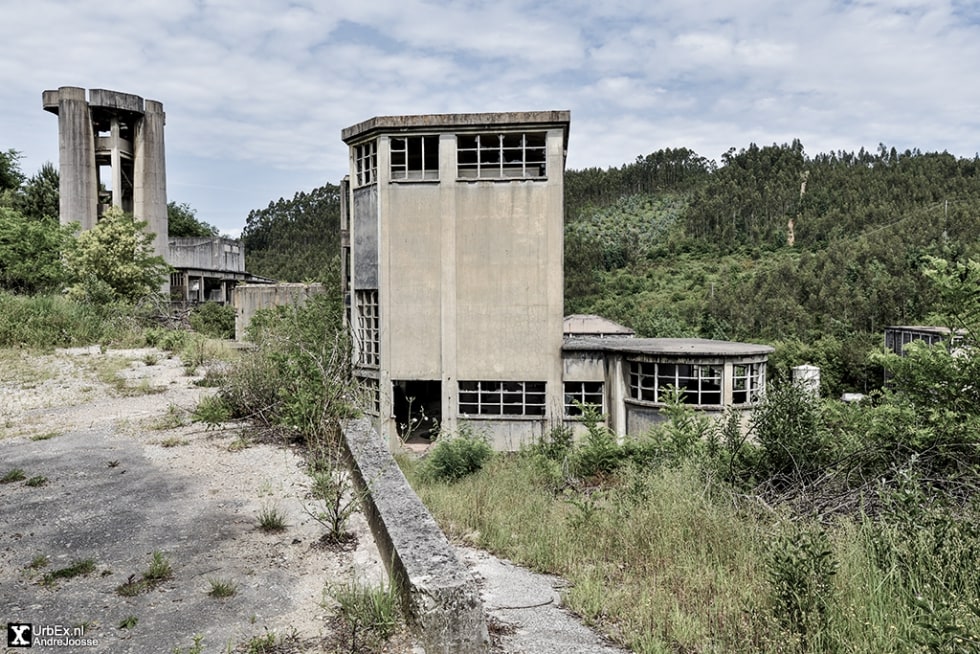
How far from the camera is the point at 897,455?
20.0 feet

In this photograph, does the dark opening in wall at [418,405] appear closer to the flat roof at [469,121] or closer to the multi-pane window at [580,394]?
the multi-pane window at [580,394]

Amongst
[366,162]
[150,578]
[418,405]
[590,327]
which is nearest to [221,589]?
[150,578]

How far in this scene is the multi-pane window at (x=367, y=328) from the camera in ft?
59.5

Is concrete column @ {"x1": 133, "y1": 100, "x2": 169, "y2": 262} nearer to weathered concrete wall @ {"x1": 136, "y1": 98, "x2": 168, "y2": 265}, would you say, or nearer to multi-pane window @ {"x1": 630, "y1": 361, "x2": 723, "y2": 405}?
weathered concrete wall @ {"x1": 136, "y1": 98, "x2": 168, "y2": 265}

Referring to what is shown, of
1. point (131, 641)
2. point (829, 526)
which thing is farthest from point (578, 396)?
point (131, 641)

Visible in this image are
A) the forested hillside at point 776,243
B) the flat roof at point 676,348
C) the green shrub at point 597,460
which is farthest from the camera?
the forested hillside at point 776,243

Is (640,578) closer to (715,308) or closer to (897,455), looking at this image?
(897,455)

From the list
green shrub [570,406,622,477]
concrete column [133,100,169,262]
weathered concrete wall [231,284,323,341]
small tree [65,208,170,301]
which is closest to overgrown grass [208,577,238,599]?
green shrub [570,406,622,477]

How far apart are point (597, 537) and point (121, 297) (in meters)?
20.3

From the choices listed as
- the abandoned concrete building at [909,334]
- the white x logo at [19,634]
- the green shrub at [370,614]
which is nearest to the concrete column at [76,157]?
the white x logo at [19,634]

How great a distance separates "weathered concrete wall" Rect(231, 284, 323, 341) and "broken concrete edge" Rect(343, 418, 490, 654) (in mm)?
21671

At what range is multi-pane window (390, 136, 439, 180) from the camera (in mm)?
17391

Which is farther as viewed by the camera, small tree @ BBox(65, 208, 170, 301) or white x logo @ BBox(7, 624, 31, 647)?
small tree @ BBox(65, 208, 170, 301)

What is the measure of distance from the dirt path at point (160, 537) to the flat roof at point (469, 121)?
1109 cm
